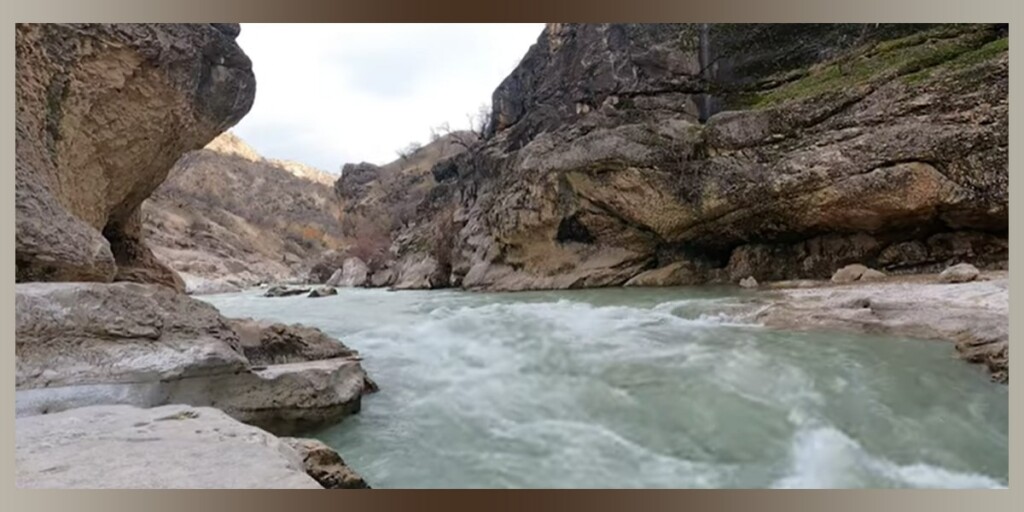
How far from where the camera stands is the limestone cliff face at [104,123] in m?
4.67

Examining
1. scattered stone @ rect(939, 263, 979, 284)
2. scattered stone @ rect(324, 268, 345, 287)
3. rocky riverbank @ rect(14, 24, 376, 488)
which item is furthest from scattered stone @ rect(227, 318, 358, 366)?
scattered stone @ rect(324, 268, 345, 287)

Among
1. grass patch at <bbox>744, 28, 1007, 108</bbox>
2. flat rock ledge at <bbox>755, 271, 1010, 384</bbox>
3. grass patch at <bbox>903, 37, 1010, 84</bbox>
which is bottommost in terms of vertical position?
flat rock ledge at <bbox>755, 271, 1010, 384</bbox>

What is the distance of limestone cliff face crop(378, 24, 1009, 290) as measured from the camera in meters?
9.97

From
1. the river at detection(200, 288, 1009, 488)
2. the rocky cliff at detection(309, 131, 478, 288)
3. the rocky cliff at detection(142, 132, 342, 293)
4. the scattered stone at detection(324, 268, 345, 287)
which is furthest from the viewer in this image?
the rocky cliff at detection(142, 132, 342, 293)

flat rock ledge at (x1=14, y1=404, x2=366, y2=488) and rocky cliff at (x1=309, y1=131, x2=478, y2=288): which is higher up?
rocky cliff at (x1=309, y1=131, x2=478, y2=288)

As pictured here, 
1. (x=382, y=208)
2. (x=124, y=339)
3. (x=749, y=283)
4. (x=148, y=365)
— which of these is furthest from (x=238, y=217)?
(x=148, y=365)

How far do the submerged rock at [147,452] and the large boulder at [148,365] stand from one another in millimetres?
361

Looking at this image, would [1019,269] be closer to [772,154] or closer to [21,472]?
[21,472]

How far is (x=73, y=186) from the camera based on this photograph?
6820 mm

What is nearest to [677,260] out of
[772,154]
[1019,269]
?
[772,154]

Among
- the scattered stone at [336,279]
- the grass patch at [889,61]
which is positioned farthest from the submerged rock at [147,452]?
the scattered stone at [336,279]

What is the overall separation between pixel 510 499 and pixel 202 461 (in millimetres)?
1438

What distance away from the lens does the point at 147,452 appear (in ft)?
8.69

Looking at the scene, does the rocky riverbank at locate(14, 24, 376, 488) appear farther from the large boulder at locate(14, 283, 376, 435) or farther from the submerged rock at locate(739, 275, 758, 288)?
the submerged rock at locate(739, 275, 758, 288)
